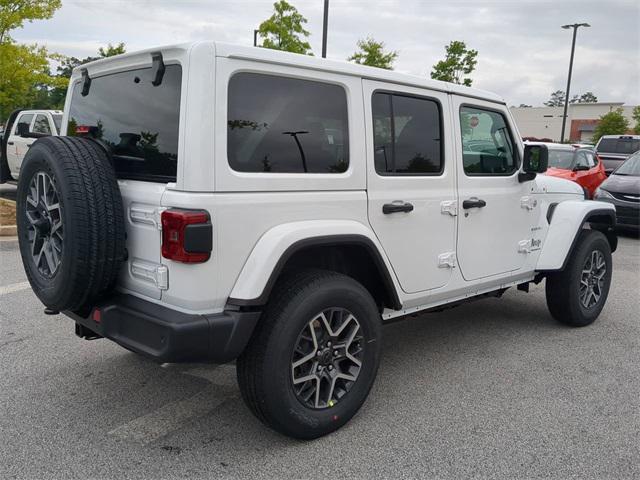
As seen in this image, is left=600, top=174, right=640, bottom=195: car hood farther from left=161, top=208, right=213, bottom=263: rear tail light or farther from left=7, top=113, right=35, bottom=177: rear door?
left=7, top=113, right=35, bottom=177: rear door

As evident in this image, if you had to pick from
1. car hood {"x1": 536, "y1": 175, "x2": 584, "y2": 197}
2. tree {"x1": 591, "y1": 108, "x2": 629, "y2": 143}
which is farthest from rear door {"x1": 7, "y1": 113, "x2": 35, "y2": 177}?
tree {"x1": 591, "y1": 108, "x2": 629, "y2": 143}

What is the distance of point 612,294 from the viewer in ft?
20.8

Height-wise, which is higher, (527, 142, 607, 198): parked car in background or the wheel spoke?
(527, 142, 607, 198): parked car in background

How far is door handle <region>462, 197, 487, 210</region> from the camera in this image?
12.5 ft

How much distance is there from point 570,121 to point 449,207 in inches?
2742

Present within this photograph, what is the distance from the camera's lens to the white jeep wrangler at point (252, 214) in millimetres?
2594

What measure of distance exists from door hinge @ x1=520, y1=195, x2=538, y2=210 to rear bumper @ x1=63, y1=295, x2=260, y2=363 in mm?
2604

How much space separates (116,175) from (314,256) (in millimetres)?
1162

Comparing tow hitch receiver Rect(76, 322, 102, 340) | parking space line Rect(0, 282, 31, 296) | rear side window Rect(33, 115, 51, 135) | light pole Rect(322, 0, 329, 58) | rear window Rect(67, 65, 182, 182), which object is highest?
light pole Rect(322, 0, 329, 58)

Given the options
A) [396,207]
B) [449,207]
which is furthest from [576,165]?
[396,207]

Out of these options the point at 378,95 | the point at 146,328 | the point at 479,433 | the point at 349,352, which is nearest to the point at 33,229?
the point at 146,328

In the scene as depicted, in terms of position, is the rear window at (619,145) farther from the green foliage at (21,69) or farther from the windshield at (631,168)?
the green foliage at (21,69)

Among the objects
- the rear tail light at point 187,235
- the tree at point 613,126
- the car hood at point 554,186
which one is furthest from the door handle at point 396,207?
the tree at point 613,126

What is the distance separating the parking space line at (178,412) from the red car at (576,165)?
9.89m
